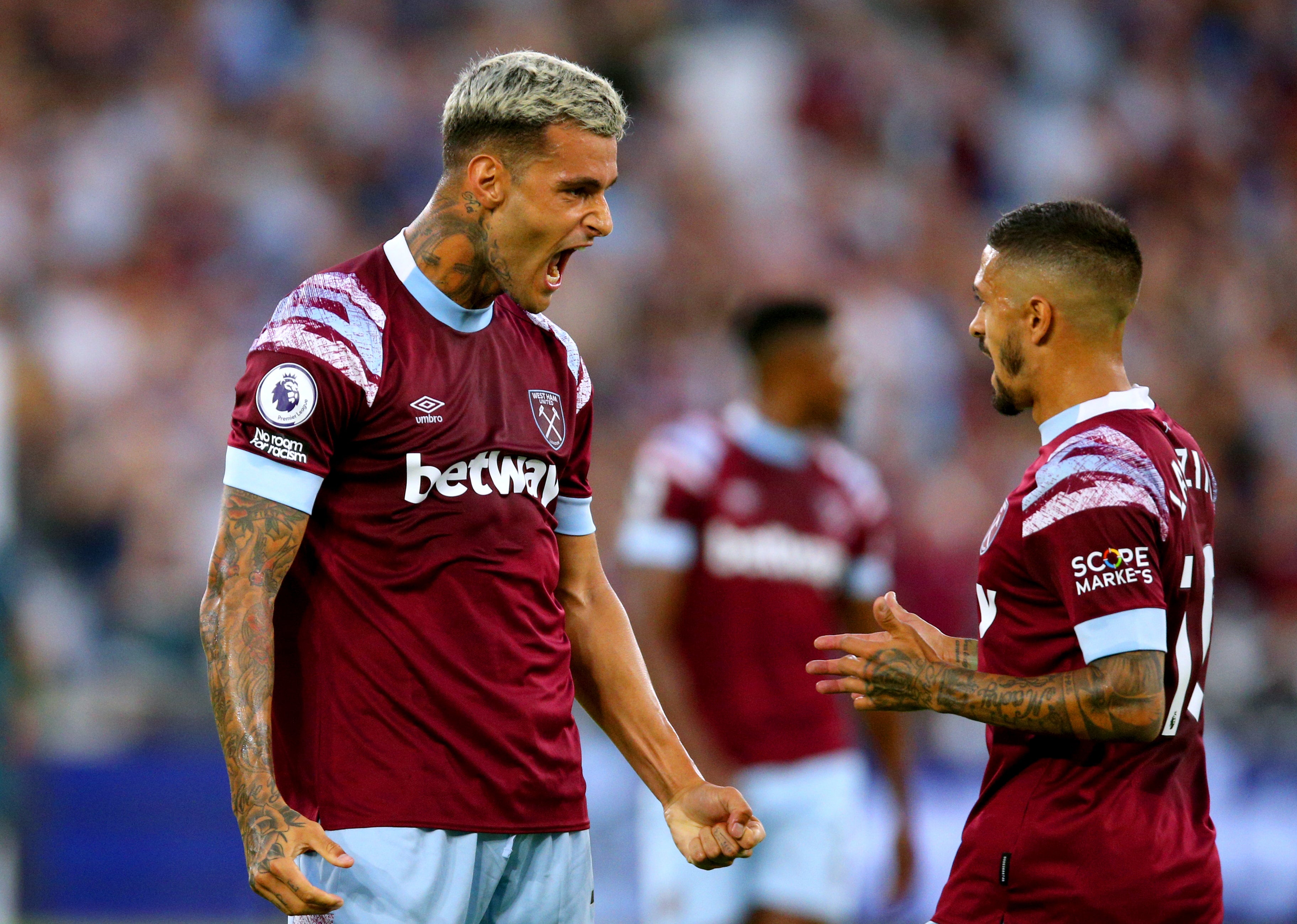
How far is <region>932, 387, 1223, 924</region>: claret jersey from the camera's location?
11.3ft

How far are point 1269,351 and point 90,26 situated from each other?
9000 mm

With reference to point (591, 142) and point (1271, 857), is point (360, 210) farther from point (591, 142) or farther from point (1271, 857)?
point (591, 142)

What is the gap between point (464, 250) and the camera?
365 centimetres

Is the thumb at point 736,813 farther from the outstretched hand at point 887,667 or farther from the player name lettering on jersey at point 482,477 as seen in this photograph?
the player name lettering on jersey at point 482,477

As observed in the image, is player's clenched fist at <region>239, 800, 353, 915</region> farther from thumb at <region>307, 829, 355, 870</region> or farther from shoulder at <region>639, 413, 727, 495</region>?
shoulder at <region>639, 413, 727, 495</region>

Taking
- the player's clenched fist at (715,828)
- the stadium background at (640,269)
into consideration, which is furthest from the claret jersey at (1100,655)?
the stadium background at (640,269)

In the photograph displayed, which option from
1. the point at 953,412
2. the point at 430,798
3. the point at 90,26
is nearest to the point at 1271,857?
the point at 953,412

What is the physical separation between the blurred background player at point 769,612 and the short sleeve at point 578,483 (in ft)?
8.60

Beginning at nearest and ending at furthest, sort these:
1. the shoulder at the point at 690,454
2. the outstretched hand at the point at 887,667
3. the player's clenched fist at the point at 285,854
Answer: the player's clenched fist at the point at 285,854 → the outstretched hand at the point at 887,667 → the shoulder at the point at 690,454

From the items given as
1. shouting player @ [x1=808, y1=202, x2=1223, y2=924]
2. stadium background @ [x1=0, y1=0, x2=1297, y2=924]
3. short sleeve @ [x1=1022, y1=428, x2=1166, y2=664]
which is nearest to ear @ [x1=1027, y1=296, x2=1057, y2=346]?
shouting player @ [x1=808, y1=202, x2=1223, y2=924]

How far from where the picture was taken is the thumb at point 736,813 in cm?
370

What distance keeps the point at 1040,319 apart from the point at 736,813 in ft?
4.42

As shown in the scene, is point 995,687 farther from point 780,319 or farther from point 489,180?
point 780,319

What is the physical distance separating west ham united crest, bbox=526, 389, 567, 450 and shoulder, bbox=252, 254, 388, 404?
0.41 m
